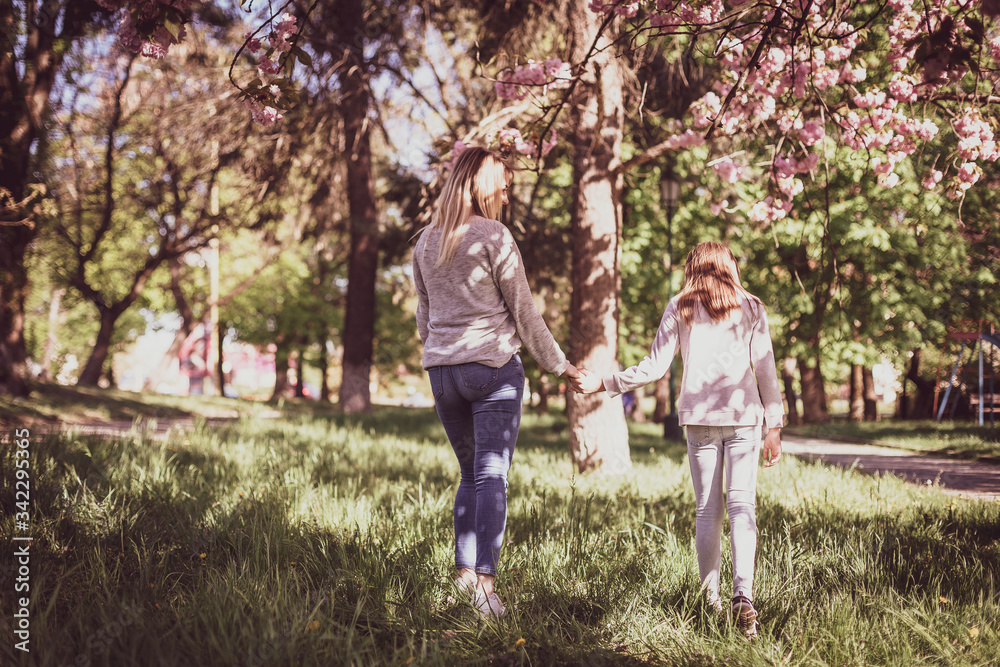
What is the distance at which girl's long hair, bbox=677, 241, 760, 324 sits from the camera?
3.08 m

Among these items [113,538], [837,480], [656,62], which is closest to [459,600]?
[113,538]

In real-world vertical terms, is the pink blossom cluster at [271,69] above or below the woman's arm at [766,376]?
above

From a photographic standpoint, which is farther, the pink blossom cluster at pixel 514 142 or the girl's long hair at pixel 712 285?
the pink blossom cluster at pixel 514 142

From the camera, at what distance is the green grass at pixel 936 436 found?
971 centimetres

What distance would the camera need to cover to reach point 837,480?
5.99 m

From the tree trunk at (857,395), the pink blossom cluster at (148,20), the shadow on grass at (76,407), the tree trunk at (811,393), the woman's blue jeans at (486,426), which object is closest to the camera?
the pink blossom cluster at (148,20)

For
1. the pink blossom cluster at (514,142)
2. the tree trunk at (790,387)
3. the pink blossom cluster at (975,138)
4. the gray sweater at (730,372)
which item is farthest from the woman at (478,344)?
the tree trunk at (790,387)

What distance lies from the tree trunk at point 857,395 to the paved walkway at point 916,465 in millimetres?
9553

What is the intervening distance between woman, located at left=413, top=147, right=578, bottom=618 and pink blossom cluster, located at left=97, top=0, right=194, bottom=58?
1242 mm

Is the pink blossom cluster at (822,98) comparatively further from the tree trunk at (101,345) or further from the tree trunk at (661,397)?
the tree trunk at (101,345)

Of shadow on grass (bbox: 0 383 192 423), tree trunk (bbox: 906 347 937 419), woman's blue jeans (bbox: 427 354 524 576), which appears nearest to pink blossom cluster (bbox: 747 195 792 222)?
woman's blue jeans (bbox: 427 354 524 576)

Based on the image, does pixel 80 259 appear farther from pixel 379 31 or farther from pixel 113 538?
pixel 113 538

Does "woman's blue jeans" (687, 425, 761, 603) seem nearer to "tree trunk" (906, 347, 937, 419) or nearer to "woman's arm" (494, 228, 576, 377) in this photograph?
"woman's arm" (494, 228, 576, 377)

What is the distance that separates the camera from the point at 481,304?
2945 millimetres
